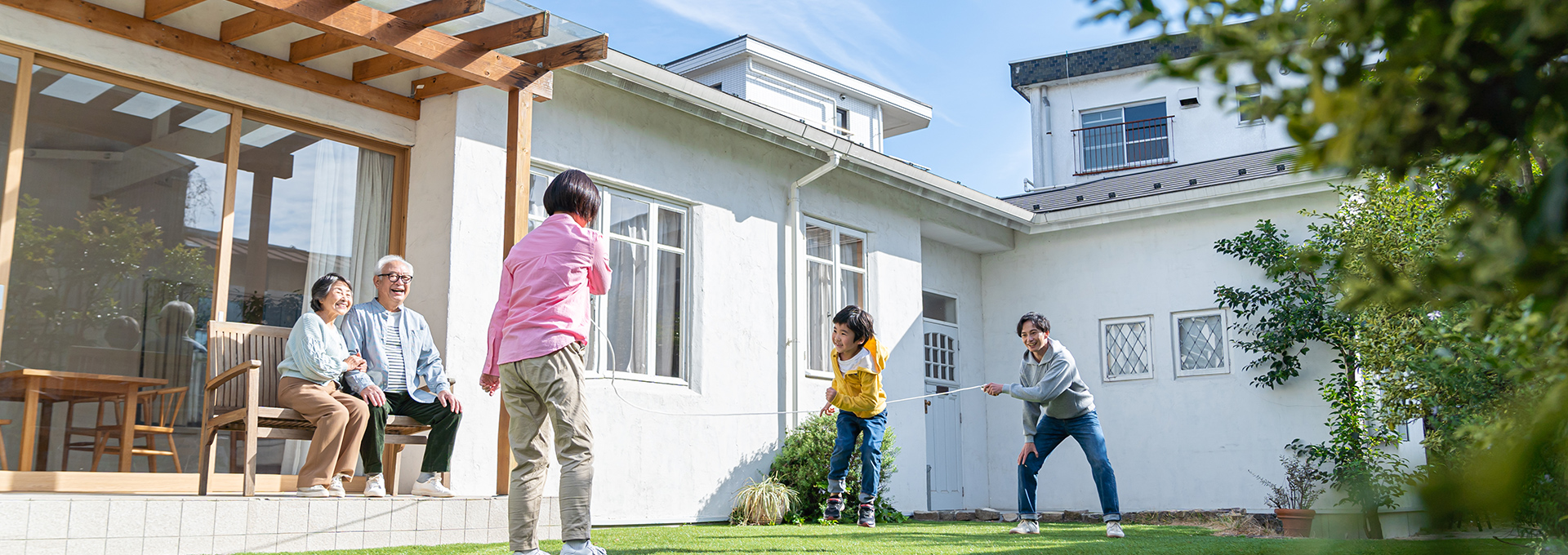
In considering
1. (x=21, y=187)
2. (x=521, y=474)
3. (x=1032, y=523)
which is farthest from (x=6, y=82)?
(x=1032, y=523)

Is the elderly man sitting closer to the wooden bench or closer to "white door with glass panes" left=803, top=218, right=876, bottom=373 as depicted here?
the wooden bench

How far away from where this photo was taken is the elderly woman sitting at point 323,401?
201 inches

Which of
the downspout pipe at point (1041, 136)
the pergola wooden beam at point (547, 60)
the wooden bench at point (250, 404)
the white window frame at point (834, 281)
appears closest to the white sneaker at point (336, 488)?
the wooden bench at point (250, 404)

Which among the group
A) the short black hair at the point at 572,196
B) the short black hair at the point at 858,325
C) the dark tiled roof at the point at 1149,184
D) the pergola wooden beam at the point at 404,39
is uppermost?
the dark tiled roof at the point at 1149,184

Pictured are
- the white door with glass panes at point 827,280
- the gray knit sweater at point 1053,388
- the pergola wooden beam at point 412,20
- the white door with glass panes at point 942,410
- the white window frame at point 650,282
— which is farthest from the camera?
the white door with glass panes at point 942,410

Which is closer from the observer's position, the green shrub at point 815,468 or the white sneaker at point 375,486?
the white sneaker at point 375,486

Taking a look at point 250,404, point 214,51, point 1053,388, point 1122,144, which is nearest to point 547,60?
point 214,51

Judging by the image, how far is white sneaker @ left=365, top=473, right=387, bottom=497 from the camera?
5254mm

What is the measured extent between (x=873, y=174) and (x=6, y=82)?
703cm

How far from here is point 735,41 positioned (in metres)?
22.0

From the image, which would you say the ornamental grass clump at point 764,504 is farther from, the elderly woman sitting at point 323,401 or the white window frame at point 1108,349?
the white window frame at point 1108,349

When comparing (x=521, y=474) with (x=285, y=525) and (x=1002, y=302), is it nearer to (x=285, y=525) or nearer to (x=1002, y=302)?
(x=285, y=525)

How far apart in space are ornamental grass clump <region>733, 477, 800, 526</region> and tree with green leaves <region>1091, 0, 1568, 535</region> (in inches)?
304

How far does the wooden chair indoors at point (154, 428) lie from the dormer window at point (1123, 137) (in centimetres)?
1929
